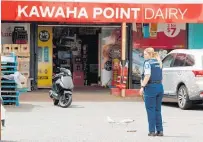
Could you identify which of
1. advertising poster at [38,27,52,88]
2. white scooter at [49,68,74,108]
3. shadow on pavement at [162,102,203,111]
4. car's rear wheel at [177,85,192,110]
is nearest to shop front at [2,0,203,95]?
advertising poster at [38,27,52,88]

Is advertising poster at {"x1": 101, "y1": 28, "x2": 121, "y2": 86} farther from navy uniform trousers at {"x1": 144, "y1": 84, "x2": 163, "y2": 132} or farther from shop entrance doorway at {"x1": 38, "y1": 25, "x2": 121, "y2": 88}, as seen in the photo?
navy uniform trousers at {"x1": 144, "y1": 84, "x2": 163, "y2": 132}

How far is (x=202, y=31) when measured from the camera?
23.1 meters

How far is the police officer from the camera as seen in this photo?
38.8 ft

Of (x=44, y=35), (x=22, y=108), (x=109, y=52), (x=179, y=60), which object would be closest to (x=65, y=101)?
(x=22, y=108)

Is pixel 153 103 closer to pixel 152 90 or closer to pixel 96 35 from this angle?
pixel 152 90

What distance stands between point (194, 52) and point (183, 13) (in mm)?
3191

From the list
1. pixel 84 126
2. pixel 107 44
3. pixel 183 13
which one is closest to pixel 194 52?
pixel 183 13

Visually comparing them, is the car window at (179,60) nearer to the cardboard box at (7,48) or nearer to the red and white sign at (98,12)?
the red and white sign at (98,12)

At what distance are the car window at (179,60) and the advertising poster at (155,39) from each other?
465 cm

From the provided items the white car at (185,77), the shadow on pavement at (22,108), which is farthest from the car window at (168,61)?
the shadow on pavement at (22,108)

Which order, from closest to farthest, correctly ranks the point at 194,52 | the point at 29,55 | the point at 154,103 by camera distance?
the point at 154,103 → the point at 194,52 → the point at 29,55

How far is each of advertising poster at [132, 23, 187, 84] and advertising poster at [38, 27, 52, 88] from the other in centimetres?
333

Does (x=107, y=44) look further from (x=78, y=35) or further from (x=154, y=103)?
(x=154, y=103)

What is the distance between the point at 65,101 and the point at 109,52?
6827 millimetres
